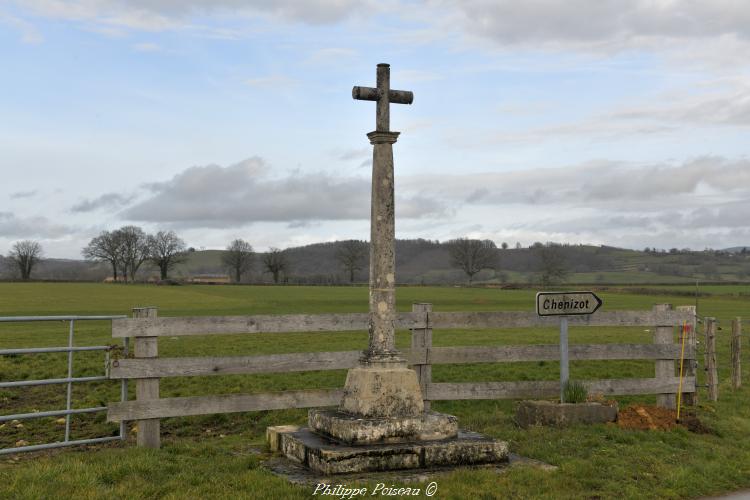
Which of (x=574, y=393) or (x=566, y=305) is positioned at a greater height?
(x=566, y=305)

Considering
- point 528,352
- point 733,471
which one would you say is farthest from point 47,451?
point 733,471

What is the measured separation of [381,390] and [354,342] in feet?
Answer: 48.4

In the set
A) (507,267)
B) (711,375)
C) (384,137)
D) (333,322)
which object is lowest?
(711,375)

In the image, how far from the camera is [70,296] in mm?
53375

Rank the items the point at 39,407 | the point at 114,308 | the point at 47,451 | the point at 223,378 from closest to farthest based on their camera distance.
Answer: the point at 47,451 < the point at 39,407 < the point at 223,378 < the point at 114,308

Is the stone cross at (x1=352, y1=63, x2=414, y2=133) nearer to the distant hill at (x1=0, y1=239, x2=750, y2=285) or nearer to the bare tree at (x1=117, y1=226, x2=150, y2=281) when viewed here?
the distant hill at (x1=0, y1=239, x2=750, y2=285)

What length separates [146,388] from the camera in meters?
8.52

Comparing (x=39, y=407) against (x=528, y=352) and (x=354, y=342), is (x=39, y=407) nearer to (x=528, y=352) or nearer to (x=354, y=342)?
(x=528, y=352)

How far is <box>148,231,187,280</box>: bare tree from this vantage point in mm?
100562

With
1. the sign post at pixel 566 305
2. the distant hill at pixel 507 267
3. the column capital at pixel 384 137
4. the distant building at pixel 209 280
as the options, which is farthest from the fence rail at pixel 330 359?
the distant hill at pixel 507 267

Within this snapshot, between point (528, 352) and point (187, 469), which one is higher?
point (528, 352)

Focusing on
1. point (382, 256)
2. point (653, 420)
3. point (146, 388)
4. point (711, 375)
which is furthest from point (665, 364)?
point (146, 388)

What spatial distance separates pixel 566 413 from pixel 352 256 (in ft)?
335

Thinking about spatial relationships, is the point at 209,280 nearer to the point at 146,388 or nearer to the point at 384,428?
the point at 146,388
